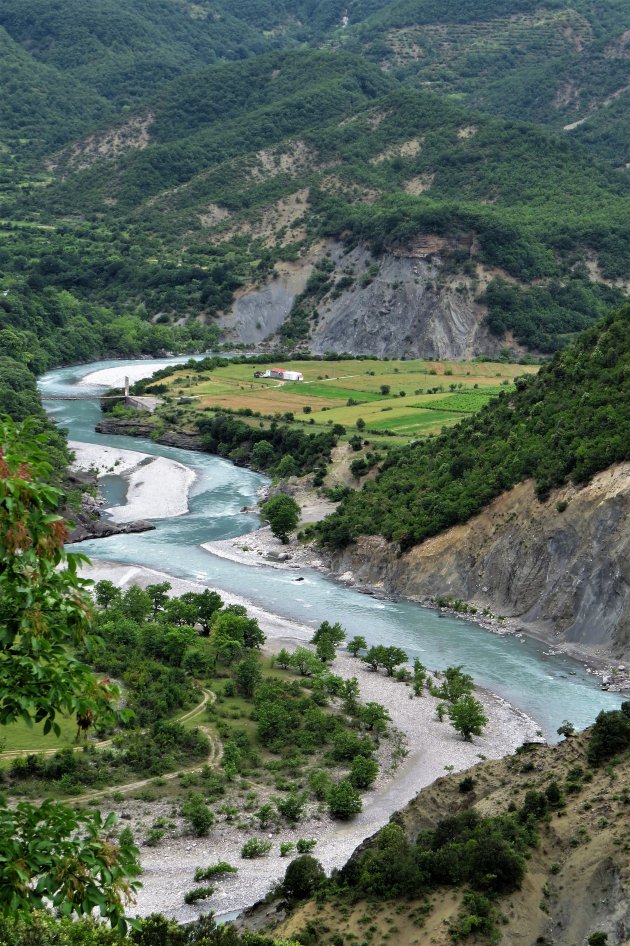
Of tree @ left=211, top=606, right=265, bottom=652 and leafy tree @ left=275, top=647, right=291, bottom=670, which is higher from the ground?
tree @ left=211, top=606, right=265, bottom=652

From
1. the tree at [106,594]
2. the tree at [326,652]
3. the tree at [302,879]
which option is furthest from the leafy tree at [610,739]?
the tree at [106,594]

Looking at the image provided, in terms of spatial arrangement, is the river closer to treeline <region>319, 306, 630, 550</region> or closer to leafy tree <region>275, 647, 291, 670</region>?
treeline <region>319, 306, 630, 550</region>

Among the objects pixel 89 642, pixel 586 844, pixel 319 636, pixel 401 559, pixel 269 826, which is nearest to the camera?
pixel 89 642

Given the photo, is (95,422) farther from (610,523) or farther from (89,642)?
(89,642)

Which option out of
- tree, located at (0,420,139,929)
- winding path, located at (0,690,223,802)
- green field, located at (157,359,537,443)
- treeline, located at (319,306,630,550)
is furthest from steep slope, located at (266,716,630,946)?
green field, located at (157,359,537,443)

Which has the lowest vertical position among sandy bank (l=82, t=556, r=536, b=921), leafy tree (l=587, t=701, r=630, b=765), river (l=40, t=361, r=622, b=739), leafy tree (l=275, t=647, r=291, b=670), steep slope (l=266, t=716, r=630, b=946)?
sandy bank (l=82, t=556, r=536, b=921)

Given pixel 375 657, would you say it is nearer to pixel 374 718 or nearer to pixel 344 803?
pixel 374 718

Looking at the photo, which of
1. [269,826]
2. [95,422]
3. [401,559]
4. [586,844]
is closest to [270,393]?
[95,422]

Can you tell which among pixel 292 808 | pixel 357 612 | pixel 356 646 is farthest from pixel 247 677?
pixel 357 612
